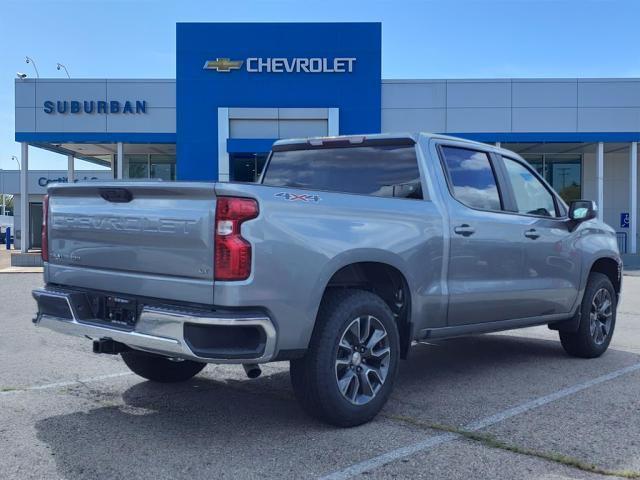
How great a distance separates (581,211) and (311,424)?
3.59 meters

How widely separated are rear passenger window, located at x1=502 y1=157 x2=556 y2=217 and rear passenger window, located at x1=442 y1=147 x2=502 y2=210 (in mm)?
331

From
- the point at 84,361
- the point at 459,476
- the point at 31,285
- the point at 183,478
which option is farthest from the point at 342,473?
the point at 31,285

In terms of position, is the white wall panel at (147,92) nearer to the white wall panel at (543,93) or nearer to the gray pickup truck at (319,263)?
the white wall panel at (543,93)

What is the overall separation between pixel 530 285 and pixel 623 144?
23.2 metres

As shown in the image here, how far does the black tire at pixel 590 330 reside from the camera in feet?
22.1

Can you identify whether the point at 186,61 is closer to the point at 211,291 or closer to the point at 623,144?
the point at 623,144

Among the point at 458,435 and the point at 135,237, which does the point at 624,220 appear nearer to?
the point at 458,435

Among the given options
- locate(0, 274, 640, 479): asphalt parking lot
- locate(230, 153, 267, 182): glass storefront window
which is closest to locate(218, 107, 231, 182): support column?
locate(230, 153, 267, 182): glass storefront window

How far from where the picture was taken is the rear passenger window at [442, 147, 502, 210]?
543cm

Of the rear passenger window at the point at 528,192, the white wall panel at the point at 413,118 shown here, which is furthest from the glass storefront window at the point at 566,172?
the rear passenger window at the point at 528,192

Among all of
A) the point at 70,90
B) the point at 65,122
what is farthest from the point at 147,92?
the point at 65,122

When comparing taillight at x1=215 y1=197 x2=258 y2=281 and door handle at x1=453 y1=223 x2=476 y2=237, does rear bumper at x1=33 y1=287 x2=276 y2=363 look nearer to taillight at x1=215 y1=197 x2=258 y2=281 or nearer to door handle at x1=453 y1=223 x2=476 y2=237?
taillight at x1=215 y1=197 x2=258 y2=281

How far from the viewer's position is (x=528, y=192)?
6230 millimetres

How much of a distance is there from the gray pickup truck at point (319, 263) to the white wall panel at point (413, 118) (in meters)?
18.8
